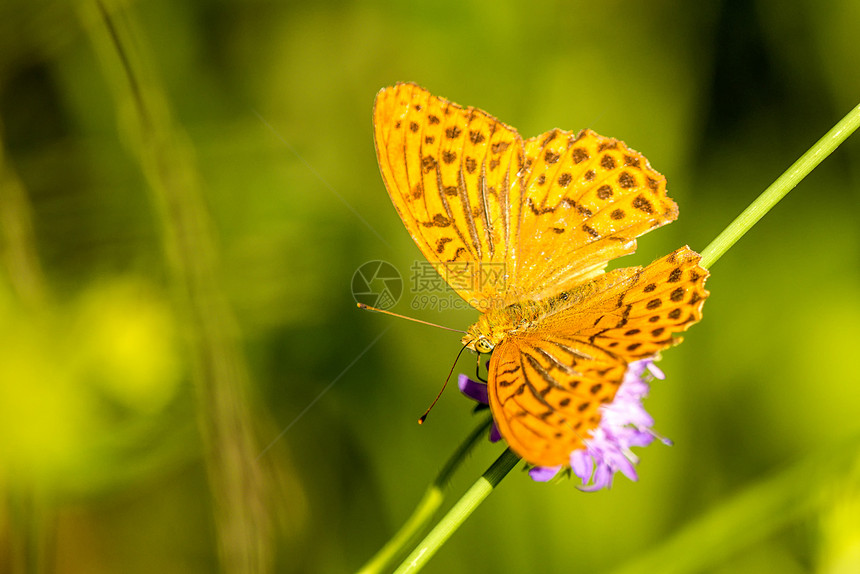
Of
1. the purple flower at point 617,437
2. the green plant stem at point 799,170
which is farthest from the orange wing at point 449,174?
the green plant stem at point 799,170

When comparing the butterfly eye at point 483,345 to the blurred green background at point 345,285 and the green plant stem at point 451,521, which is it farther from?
the blurred green background at point 345,285

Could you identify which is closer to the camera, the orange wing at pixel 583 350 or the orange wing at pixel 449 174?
the orange wing at pixel 583 350

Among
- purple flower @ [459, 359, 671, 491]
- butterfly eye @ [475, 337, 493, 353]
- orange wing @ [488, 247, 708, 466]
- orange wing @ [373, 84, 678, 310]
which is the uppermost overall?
orange wing @ [373, 84, 678, 310]

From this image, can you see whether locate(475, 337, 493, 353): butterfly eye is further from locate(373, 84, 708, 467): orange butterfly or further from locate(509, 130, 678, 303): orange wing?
locate(509, 130, 678, 303): orange wing

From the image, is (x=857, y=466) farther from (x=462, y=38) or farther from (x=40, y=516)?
(x=40, y=516)

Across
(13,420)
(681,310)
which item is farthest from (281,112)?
(681,310)

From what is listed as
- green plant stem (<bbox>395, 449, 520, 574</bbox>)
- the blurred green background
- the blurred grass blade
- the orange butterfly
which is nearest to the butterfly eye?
the orange butterfly
